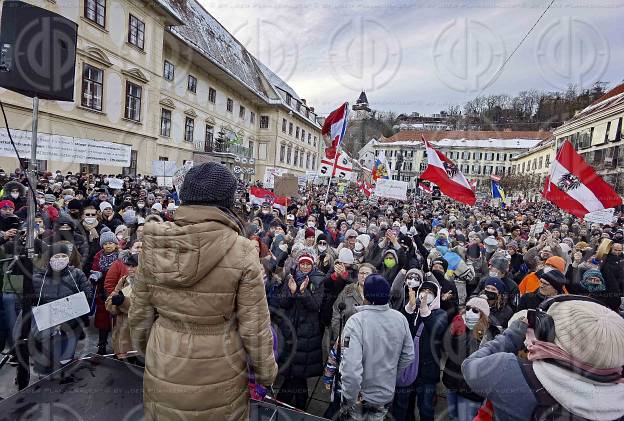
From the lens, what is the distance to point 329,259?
18.1 ft

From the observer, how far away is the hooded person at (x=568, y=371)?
1.30m

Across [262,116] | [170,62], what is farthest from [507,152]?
[170,62]

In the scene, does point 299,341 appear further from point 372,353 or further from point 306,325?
point 372,353

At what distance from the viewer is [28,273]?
123 inches

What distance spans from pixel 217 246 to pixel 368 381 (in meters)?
1.80

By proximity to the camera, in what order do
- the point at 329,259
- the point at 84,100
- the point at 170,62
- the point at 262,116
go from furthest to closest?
the point at 262,116, the point at 170,62, the point at 84,100, the point at 329,259

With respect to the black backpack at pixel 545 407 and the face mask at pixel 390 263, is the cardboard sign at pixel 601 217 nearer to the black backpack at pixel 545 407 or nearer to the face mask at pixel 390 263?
the face mask at pixel 390 263

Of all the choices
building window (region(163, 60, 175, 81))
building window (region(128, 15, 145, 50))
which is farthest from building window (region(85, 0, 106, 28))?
building window (region(163, 60, 175, 81))

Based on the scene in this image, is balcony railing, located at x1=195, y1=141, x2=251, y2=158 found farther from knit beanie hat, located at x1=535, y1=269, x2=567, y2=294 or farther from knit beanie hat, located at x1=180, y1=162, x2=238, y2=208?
knit beanie hat, located at x1=180, y1=162, x2=238, y2=208

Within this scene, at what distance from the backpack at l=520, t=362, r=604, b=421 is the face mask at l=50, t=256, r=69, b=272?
160 inches

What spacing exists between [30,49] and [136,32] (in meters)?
20.1

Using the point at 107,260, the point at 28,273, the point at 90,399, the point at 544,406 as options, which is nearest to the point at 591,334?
the point at 544,406

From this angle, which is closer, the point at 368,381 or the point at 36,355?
the point at 368,381

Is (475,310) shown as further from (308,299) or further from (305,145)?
(305,145)
